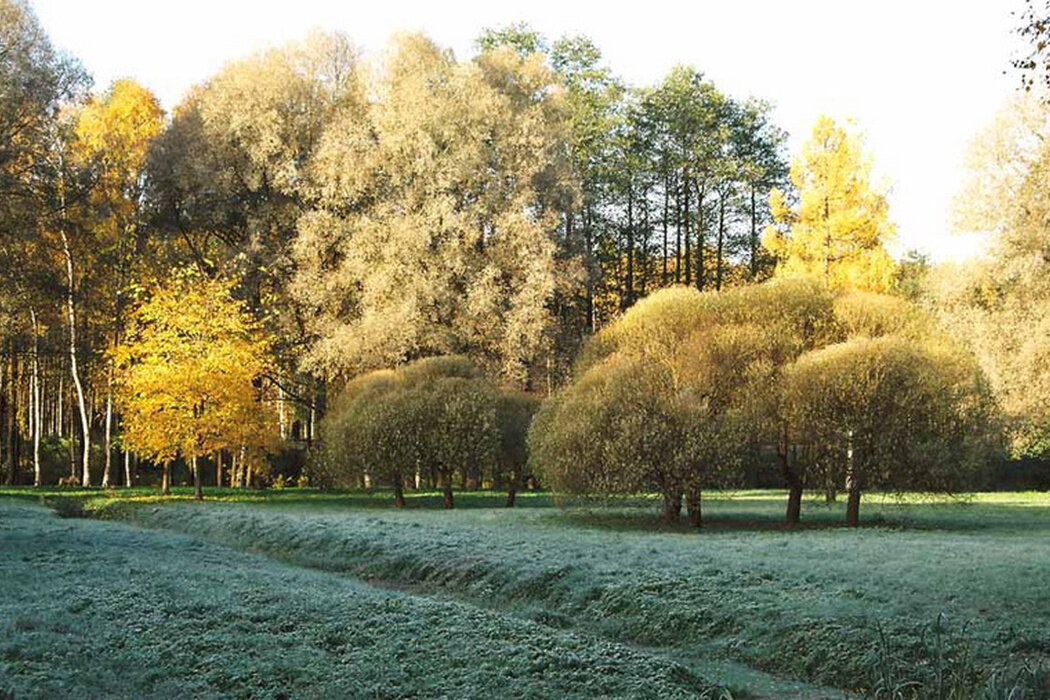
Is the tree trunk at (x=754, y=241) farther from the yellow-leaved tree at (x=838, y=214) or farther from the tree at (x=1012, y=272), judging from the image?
the tree at (x=1012, y=272)

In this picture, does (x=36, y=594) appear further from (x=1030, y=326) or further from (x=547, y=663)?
(x=1030, y=326)

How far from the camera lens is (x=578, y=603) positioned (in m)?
14.7

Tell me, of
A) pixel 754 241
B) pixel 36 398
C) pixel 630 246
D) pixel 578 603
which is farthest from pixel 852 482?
pixel 36 398

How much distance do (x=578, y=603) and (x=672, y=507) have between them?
11.5 metres

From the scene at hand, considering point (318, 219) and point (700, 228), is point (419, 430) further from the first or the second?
point (700, 228)

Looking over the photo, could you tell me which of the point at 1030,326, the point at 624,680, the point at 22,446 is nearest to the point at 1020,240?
the point at 1030,326

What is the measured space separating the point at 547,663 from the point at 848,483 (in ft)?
56.3

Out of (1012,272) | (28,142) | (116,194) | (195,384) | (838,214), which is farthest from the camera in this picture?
(116,194)

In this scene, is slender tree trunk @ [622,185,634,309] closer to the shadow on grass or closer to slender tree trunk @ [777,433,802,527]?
the shadow on grass

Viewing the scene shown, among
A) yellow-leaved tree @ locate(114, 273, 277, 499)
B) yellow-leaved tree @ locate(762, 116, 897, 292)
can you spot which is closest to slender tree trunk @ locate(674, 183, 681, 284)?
yellow-leaved tree @ locate(762, 116, 897, 292)

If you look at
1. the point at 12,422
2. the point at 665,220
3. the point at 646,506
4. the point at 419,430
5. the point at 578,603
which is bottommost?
the point at 578,603

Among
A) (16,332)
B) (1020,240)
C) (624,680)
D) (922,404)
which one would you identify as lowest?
(624,680)

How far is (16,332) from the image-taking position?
4353 centimetres

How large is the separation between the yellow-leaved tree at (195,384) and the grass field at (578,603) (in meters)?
12.1
